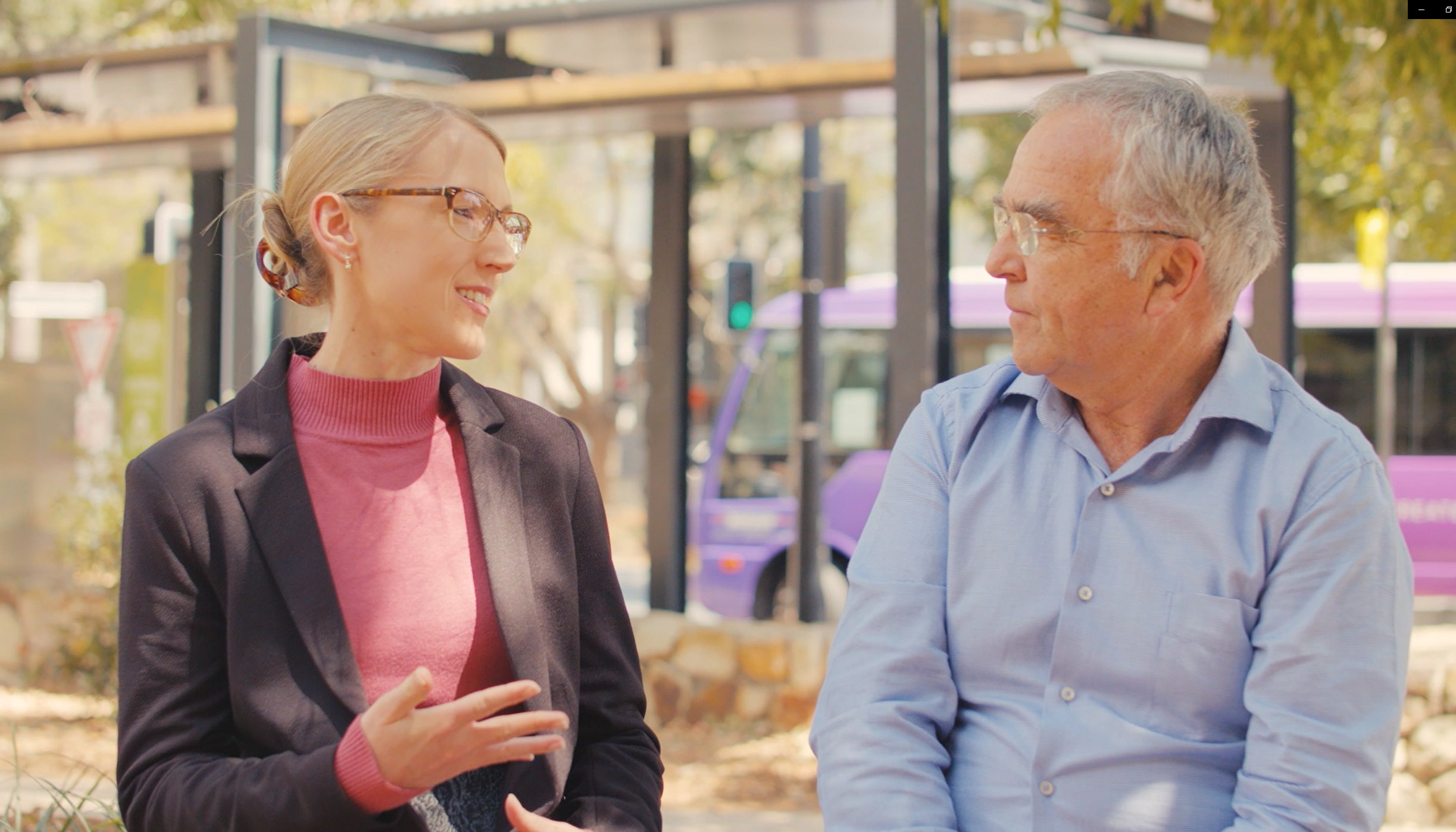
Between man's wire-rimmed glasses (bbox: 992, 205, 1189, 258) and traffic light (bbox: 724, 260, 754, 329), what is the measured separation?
7512mm

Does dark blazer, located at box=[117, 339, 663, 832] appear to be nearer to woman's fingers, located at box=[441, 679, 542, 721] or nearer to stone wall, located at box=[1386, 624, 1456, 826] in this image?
woman's fingers, located at box=[441, 679, 542, 721]

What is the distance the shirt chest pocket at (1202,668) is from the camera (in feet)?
6.39

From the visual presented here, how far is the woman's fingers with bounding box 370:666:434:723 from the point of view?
164 centimetres

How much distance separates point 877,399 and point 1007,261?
407 inches

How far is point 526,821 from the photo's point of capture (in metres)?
1.91

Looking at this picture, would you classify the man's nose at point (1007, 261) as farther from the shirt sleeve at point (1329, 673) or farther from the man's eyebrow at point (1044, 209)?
the shirt sleeve at point (1329, 673)

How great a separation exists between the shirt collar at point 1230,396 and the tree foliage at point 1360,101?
2566 millimetres

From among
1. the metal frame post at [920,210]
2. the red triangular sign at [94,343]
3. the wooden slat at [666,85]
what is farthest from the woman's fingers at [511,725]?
the red triangular sign at [94,343]

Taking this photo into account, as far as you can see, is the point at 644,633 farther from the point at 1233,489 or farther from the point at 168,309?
the point at 1233,489

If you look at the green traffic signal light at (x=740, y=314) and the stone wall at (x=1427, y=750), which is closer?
the stone wall at (x=1427, y=750)

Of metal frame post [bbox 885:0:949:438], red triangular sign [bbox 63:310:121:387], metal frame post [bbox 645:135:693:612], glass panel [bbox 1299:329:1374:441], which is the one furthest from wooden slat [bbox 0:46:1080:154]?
glass panel [bbox 1299:329:1374:441]

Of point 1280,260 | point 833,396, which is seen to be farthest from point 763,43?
point 833,396

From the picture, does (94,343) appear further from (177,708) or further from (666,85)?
(177,708)

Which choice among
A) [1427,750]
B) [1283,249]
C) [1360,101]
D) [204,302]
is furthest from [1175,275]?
[1360,101]
